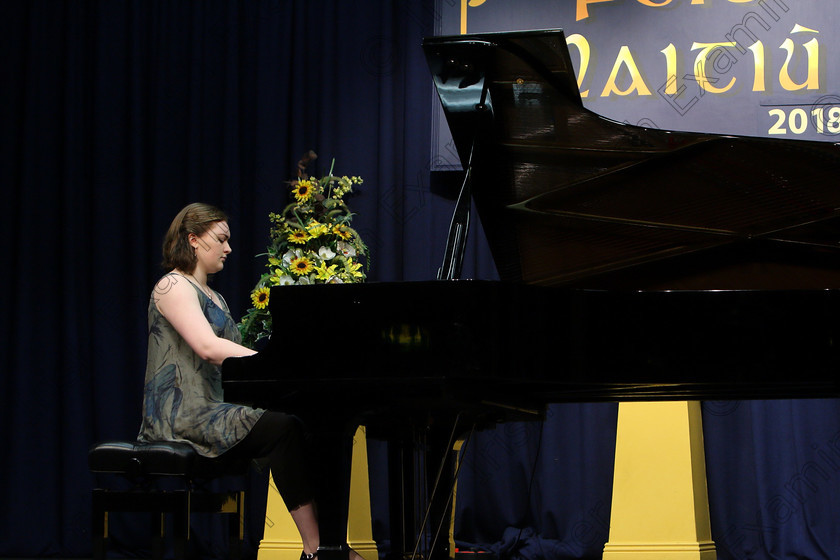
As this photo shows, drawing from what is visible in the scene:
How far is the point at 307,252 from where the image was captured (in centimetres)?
374

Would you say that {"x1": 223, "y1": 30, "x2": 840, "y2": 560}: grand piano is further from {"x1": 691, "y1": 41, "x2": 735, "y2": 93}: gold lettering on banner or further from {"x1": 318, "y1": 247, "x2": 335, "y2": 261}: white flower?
{"x1": 691, "y1": 41, "x2": 735, "y2": 93}: gold lettering on banner

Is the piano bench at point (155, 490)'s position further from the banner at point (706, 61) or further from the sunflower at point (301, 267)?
the banner at point (706, 61)

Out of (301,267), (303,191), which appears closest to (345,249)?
(301,267)

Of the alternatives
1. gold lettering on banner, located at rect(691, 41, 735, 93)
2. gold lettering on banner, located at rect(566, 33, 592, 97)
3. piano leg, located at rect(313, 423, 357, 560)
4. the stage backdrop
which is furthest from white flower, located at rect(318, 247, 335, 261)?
gold lettering on banner, located at rect(691, 41, 735, 93)

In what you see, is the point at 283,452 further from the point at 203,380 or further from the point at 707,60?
the point at 707,60

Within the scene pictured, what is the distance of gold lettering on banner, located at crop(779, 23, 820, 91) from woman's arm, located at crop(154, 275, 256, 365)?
265 cm

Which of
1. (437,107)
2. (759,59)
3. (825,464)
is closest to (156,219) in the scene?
(437,107)

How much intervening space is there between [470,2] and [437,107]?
511mm

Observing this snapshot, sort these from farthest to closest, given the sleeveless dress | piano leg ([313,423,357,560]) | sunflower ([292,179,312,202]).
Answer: sunflower ([292,179,312,202])
the sleeveless dress
piano leg ([313,423,357,560])

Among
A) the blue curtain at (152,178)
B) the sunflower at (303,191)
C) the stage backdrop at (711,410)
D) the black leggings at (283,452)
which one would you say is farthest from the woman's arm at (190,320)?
the stage backdrop at (711,410)

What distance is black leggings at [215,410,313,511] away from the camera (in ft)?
9.32

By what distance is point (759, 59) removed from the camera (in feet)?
13.7

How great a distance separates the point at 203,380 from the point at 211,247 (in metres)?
0.43

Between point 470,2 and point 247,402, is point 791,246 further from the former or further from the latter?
point 470,2
